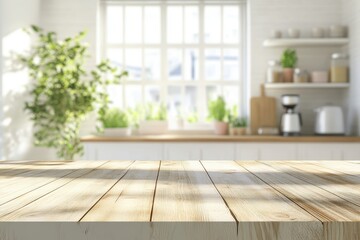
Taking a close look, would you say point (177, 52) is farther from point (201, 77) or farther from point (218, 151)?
point (218, 151)

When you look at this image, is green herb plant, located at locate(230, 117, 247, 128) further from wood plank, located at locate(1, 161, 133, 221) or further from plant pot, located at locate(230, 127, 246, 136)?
wood plank, located at locate(1, 161, 133, 221)

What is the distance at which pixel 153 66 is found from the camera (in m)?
5.41

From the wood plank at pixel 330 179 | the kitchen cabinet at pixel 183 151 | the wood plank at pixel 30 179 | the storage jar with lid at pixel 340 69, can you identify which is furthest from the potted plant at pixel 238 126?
the wood plank at pixel 30 179

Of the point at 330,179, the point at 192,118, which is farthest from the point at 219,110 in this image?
the point at 330,179

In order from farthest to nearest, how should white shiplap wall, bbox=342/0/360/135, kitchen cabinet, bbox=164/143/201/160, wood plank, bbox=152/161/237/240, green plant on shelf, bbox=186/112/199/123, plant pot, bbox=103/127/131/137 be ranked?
green plant on shelf, bbox=186/112/199/123 < plant pot, bbox=103/127/131/137 < white shiplap wall, bbox=342/0/360/135 < kitchen cabinet, bbox=164/143/201/160 < wood plank, bbox=152/161/237/240

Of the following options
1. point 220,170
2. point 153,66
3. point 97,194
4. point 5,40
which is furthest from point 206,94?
point 97,194

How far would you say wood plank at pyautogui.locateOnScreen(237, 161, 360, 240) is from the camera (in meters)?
0.82

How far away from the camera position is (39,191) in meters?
1.19

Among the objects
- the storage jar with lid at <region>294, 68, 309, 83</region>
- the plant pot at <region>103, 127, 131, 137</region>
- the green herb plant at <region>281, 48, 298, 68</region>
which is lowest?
the plant pot at <region>103, 127, 131, 137</region>

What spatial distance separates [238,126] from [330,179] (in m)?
3.47

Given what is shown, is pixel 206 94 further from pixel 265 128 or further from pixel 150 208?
pixel 150 208

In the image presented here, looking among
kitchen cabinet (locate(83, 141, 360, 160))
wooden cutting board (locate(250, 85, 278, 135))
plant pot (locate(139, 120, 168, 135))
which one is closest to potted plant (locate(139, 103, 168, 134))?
plant pot (locate(139, 120, 168, 135))

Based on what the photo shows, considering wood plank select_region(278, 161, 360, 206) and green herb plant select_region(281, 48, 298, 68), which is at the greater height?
green herb plant select_region(281, 48, 298, 68)

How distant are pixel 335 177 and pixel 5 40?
353cm
